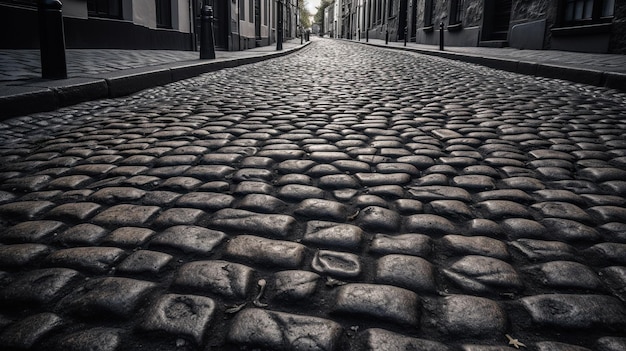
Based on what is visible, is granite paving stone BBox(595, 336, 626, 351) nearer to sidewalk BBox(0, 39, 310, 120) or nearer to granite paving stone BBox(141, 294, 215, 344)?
granite paving stone BBox(141, 294, 215, 344)

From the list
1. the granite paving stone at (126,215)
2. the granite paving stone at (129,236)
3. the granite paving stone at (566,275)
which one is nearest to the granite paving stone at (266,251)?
the granite paving stone at (129,236)

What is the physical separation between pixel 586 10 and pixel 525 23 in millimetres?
2155

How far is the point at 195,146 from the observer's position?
9.62 feet

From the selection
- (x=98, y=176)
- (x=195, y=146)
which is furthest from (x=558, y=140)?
(x=98, y=176)

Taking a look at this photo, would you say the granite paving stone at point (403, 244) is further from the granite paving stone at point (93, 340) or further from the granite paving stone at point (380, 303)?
the granite paving stone at point (93, 340)

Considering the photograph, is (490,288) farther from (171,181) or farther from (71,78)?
(71,78)

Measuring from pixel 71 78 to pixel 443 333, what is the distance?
181 inches

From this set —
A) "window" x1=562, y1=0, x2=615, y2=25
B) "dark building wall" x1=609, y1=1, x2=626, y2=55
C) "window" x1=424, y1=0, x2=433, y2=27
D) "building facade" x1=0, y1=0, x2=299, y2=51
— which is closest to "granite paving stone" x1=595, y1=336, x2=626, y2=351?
"building facade" x1=0, y1=0, x2=299, y2=51

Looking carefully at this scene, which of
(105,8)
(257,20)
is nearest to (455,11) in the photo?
(257,20)

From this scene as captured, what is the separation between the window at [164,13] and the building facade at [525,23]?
9.01 metres

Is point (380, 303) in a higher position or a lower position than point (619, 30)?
lower

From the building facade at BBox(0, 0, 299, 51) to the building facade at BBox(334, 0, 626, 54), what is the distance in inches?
254

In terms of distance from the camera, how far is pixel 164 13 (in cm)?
1175

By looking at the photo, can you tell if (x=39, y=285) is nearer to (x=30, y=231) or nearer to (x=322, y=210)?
(x=30, y=231)
